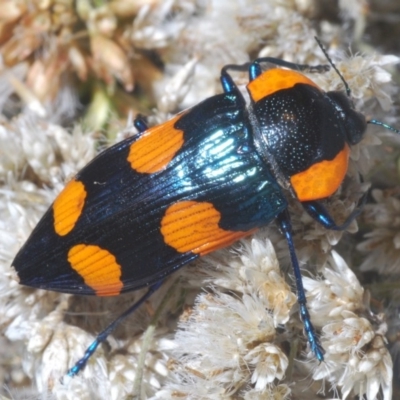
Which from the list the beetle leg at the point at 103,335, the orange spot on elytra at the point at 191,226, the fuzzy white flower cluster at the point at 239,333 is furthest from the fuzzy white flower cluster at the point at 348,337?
the beetle leg at the point at 103,335

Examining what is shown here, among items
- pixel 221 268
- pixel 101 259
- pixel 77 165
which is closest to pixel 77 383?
pixel 101 259

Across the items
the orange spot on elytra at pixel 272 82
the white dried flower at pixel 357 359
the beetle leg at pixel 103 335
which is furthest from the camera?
the beetle leg at pixel 103 335

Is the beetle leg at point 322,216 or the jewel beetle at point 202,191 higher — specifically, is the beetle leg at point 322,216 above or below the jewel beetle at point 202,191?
below

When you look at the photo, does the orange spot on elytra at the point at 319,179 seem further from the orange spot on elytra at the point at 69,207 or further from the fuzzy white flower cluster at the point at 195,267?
the orange spot on elytra at the point at 69,207

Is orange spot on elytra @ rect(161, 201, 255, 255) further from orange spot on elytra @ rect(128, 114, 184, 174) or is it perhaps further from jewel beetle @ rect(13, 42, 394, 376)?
orange spot on elytra @ rect(128, 114, 184, 174)

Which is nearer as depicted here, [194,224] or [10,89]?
[194,224]

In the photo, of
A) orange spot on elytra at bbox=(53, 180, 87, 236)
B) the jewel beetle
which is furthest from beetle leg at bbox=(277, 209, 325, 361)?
orange spot on elytra at bbox=(53, 180, 87, 236)

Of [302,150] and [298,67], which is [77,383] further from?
[298,67]
